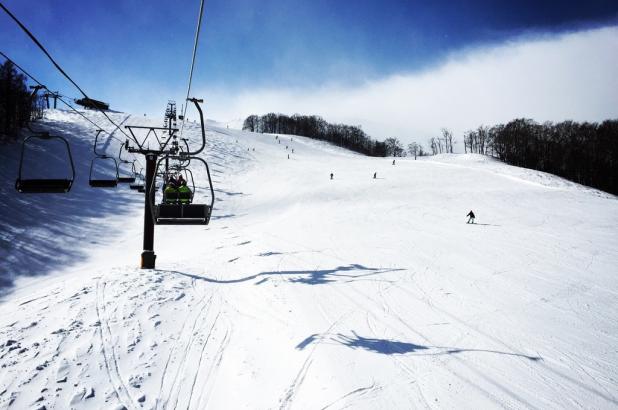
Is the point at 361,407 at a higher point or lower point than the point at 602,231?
lower

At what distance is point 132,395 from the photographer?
586 cm

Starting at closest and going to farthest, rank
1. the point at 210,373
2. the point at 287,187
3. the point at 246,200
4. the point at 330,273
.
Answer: the point at 210,373 < the point at 330,273 < the point at 246,200 < the point at 287,187

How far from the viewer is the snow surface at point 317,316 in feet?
19.9

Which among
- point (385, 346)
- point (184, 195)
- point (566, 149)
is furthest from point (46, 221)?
point (566, 149)

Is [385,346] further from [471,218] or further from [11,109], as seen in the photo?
[11,109]

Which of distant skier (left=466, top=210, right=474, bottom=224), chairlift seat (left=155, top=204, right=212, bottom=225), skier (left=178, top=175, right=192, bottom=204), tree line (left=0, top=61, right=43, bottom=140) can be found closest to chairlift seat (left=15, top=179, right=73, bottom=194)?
chairlift seat (left=155, top=204, right=212, bottom=225)

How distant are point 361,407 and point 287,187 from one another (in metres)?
32.8

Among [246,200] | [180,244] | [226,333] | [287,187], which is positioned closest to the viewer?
[226,333]

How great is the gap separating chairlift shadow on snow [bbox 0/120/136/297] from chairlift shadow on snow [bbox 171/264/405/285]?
10.8 m

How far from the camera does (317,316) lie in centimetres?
910

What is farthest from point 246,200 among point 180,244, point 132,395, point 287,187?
point 132,395

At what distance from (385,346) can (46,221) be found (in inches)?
1028

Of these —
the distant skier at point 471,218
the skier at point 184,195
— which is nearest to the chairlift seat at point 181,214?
the skier at point 184,195

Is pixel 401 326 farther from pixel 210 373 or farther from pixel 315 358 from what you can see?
pixel 210 373
